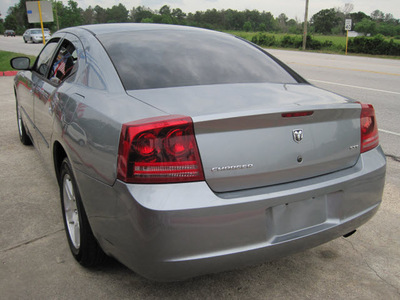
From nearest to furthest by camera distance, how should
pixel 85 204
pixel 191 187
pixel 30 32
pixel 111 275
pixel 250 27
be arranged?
1. pixel 191 187
2. pixel 85 204
3. pixel 111 275
4. pixel 30 32
5. pixel 250 27

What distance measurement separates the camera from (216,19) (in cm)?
12556

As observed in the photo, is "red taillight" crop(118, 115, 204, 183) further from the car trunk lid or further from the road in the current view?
the road

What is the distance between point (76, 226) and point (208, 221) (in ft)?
4.02

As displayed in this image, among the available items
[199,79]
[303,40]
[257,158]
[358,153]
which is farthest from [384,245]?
[303,40]

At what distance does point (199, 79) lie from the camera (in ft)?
8.84

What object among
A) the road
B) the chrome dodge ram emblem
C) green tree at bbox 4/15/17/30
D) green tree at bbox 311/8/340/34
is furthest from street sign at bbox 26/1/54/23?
green tree at bbox 4/15/17/30

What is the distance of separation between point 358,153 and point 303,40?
34.4 m

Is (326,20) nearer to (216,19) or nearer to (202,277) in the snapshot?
(216,19)

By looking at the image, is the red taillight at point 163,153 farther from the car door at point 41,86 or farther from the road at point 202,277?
the car door at point 41,86

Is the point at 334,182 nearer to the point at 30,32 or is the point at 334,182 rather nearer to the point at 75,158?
the point at 75,158

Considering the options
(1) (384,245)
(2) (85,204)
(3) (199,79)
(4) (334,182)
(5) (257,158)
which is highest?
(3) (199,79)

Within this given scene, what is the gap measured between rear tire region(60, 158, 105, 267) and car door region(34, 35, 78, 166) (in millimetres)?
485

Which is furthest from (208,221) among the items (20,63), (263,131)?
(20,63)

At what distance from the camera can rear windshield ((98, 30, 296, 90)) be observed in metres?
2.66
